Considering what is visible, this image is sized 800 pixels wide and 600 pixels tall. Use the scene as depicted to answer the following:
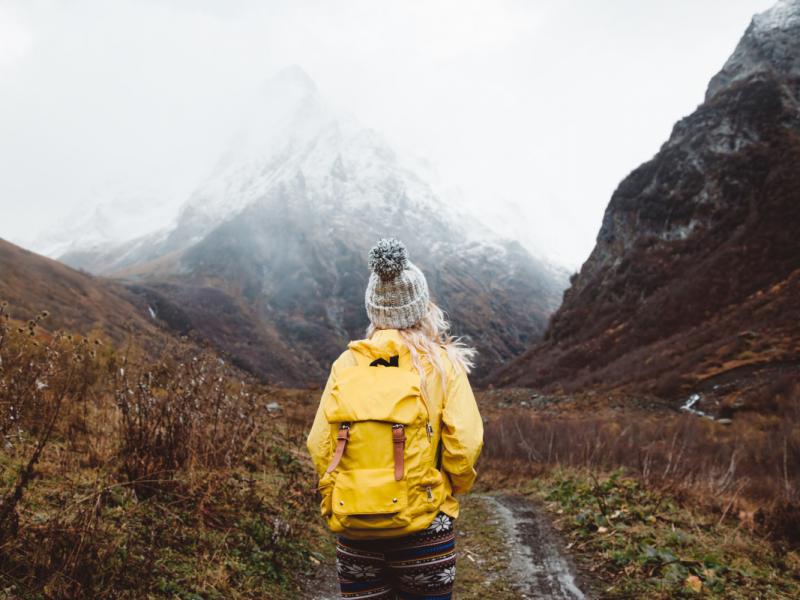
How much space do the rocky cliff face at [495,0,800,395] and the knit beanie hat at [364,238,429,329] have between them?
83.7ft

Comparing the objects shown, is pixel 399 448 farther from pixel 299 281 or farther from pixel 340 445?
pixel 299 281

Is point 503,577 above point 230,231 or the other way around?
the other way around

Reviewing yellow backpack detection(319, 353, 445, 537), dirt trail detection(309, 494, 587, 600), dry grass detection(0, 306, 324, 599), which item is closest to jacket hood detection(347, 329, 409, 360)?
yellow backpack detection(319, 353, 445, 537)

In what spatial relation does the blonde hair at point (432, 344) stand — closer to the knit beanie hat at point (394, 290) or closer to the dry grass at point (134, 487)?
the knit beanie hat at point (394, 290)

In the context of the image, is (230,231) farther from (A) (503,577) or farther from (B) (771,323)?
(A) (503,577)

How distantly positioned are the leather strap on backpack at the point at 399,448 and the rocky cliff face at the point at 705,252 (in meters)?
26.0

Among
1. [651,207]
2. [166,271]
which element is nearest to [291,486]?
[651,207]

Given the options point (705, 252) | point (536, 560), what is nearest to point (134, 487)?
point (536, 560)

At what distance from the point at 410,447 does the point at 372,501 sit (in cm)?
31

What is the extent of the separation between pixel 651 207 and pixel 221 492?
2319 inches

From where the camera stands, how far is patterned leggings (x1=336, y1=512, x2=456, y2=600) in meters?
2.62

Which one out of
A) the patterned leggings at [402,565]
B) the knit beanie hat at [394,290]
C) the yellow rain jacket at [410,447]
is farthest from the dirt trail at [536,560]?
the knit beanie hat at [394,290]

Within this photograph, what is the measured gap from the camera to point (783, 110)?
47.2m

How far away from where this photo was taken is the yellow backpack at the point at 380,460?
7.89ft
